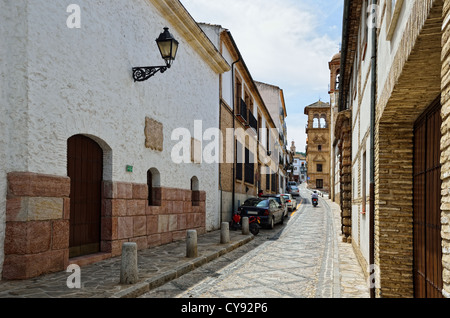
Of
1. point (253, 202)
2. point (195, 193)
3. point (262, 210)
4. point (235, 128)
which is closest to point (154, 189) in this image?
point (195, 193)

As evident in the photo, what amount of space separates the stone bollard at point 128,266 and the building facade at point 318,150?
56517 mm

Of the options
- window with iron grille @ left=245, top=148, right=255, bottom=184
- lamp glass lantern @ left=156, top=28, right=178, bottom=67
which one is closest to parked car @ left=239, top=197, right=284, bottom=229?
window with iron grille @ left=245, top=148, right=255, bottom=184

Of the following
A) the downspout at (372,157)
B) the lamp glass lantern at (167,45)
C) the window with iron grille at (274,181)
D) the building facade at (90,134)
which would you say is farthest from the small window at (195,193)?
the window with iron grille at (274,181)

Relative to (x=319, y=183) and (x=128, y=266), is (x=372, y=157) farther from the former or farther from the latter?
(x=319, y=183)

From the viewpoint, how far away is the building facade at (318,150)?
200ft

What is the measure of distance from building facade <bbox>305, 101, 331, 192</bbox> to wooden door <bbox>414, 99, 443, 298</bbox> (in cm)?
5656

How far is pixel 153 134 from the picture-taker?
10.1m

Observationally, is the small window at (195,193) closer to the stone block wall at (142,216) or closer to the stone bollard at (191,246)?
the stone block wall at (142,216)

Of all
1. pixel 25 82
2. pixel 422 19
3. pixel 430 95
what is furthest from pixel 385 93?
pixel 25 82

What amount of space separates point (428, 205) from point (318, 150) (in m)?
60.4

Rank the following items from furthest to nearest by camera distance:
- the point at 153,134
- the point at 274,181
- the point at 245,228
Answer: the point at 274,181 < the point at 245,228 < the point at 153,134

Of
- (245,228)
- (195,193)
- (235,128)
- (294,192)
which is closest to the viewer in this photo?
(195,193)

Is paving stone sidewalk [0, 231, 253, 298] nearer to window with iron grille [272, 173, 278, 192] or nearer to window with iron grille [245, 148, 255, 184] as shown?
window with iron grille [245, 148, 255, 184]

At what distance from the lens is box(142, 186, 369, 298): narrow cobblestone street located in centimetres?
617
